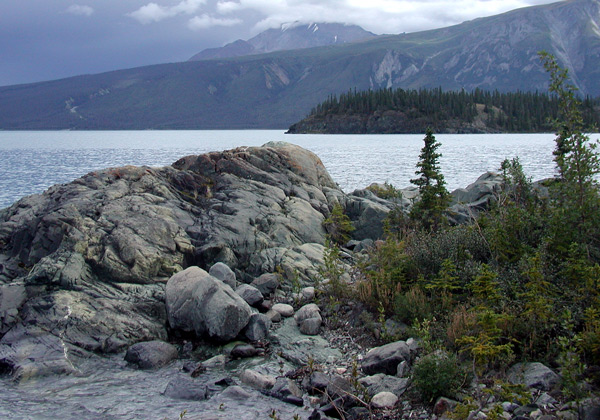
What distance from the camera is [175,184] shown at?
62.6ft

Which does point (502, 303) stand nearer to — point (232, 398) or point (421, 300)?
point (421, 300)

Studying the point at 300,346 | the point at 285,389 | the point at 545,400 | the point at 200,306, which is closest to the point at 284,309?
the point at 300,346

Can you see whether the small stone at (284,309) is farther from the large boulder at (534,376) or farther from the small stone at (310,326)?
the large boulder at (534,376)

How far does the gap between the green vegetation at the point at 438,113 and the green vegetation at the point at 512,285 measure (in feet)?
495

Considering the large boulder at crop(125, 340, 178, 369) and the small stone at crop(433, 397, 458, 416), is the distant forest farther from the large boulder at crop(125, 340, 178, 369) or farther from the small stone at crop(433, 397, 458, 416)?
the small stone at crop(433, 397, 458, 416)

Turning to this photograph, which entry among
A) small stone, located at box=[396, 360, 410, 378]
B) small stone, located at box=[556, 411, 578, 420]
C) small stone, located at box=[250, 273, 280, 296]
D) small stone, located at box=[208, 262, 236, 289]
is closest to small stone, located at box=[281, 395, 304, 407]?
small stone, located at box=[396, 360, 410, 378]

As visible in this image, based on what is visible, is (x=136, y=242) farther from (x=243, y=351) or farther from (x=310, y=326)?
(x=310, y=326)

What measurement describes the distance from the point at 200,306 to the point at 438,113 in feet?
531

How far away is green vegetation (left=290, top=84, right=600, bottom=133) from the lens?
162 metres

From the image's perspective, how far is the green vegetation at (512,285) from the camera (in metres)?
8.78

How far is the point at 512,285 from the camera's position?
11023mm

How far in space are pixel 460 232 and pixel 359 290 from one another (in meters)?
3.32

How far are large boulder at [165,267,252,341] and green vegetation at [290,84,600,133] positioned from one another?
504 ft

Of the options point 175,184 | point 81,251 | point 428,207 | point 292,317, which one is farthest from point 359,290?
point 175,184
